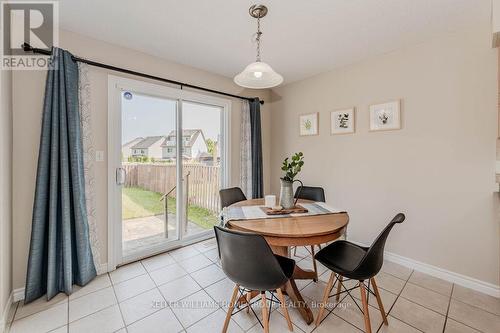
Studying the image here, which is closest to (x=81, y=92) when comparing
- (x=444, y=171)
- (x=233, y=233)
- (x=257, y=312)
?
(x=233, y=233)

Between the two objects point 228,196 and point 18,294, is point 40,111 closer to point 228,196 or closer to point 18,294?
point 18,294

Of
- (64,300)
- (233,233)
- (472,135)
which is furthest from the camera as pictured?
(472,135)

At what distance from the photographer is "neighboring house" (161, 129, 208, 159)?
110 inches

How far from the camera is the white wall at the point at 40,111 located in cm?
184

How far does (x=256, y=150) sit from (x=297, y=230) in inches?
85.0

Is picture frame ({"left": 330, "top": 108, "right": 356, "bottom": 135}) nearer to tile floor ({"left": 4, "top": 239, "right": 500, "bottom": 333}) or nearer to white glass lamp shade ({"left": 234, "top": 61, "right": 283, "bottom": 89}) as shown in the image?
white glass lamp shade ({"left": 234, "top": 61, "right": 283, "bottom": 89})

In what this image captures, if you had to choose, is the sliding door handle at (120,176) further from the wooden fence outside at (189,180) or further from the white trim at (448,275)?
the white trim at (448,275)

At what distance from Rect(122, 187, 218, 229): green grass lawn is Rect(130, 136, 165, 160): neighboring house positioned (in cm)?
42

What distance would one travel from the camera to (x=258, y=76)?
1.82m

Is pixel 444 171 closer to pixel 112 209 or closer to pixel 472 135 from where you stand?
pixel 472 135

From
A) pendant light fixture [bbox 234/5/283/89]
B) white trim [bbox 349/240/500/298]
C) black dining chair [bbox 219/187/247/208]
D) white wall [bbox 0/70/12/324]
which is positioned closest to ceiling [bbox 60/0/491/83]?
pendant light fixture [bbox 234/5/283/89]

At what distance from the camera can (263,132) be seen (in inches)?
151

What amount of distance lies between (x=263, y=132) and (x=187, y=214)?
187 centimetres

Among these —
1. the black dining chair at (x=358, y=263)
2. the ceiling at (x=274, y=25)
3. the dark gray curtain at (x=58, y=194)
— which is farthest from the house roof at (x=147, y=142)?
the black dining chair at (x=358, y=263)
